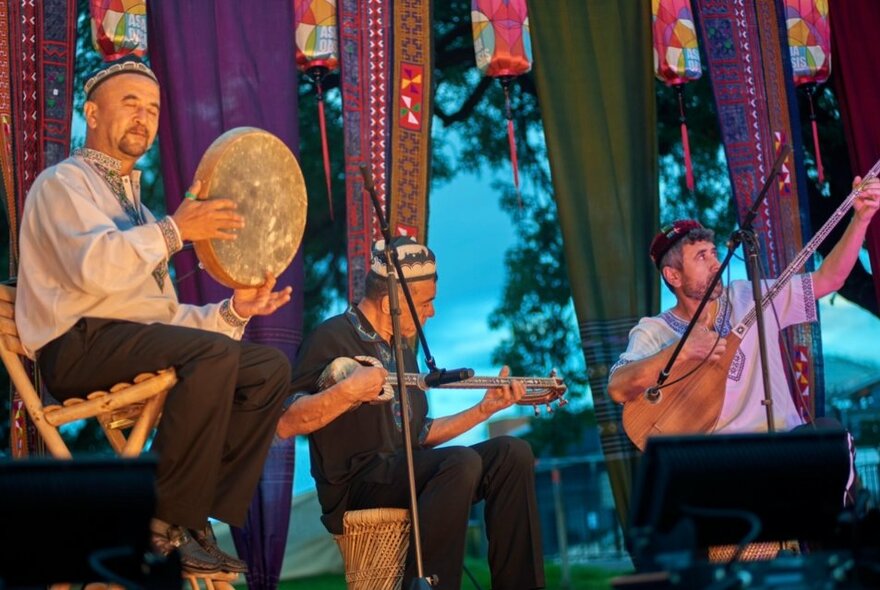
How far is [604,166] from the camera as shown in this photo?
5.34 meters

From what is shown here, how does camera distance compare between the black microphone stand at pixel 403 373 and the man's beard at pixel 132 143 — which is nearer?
the black microphone stand at pixel 403 373

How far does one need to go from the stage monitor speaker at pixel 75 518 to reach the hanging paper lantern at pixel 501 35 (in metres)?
2.92

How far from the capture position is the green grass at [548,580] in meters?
6.31

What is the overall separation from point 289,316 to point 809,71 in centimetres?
239

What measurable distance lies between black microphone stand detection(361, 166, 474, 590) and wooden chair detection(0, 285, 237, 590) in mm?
513

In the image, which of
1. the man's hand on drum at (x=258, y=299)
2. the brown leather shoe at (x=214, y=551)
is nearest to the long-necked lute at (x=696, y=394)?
the man's hand on drum at (x=258, y=299)

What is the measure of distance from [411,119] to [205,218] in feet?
5.29

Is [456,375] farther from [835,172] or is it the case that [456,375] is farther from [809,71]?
[835,172]

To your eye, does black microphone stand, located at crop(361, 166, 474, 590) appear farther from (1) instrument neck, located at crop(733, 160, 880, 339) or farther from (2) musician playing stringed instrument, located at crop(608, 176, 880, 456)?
(1) instrument neck, located at crop(733, 160, 880, 339)

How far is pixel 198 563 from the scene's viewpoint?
355 centimetres

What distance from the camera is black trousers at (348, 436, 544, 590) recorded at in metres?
4.00

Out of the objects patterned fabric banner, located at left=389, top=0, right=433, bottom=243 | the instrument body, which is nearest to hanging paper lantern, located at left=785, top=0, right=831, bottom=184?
the instrument body

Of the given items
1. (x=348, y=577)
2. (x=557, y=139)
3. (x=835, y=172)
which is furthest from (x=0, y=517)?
(x=835, y=172)

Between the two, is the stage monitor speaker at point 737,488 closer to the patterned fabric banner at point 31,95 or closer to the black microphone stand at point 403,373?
the black microphone stand at point 403,373
